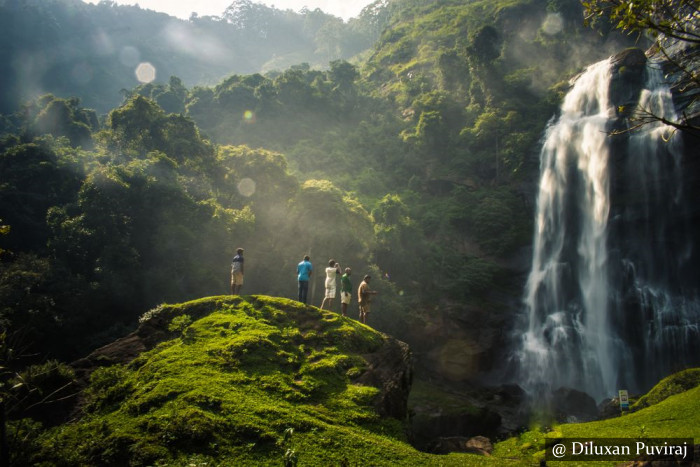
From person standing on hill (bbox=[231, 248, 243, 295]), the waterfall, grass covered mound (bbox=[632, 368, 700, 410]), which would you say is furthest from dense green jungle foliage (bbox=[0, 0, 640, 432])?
grass covered mound (bbox=[632, 368, 700, 410])

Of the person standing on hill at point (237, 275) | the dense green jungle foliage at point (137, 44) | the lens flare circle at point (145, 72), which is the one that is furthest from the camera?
the lens flare circle at point (145, 72)

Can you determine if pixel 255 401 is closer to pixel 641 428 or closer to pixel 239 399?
pixel 239 399

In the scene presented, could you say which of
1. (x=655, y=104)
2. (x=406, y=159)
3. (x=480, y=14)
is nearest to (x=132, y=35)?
(x=480, y=14)

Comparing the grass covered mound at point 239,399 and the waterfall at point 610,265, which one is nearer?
the grass covered mound at point 239,399

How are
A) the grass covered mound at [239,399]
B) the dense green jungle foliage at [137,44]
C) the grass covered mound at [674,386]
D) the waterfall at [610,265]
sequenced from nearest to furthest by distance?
1. the grass covered mound at [239,399]
2. the grass covered mound at [674,386]
3. the waterfall at [610,265]
4. the dense green jungle foliage at [137,44]

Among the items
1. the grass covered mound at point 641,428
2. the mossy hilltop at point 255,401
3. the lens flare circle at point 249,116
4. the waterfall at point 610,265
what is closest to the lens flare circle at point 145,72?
the lens flare circle at point 249,116

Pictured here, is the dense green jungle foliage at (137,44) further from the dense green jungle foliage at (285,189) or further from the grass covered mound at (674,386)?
the grass covered mound at (674,386)

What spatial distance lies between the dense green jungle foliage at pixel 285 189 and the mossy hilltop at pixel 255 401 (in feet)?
5.91

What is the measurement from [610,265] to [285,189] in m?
21.1

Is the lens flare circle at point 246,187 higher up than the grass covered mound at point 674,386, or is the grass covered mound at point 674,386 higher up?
the lens flare circle at point 246,187

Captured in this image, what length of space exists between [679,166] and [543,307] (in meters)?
11.7

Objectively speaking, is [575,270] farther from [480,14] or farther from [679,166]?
[480,14]

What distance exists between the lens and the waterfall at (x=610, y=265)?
78.0 ft

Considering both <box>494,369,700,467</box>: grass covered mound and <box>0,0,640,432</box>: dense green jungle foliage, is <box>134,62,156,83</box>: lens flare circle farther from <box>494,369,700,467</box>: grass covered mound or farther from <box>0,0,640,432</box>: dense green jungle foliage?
<box>494,369,700,467</box>: grass covered mound
